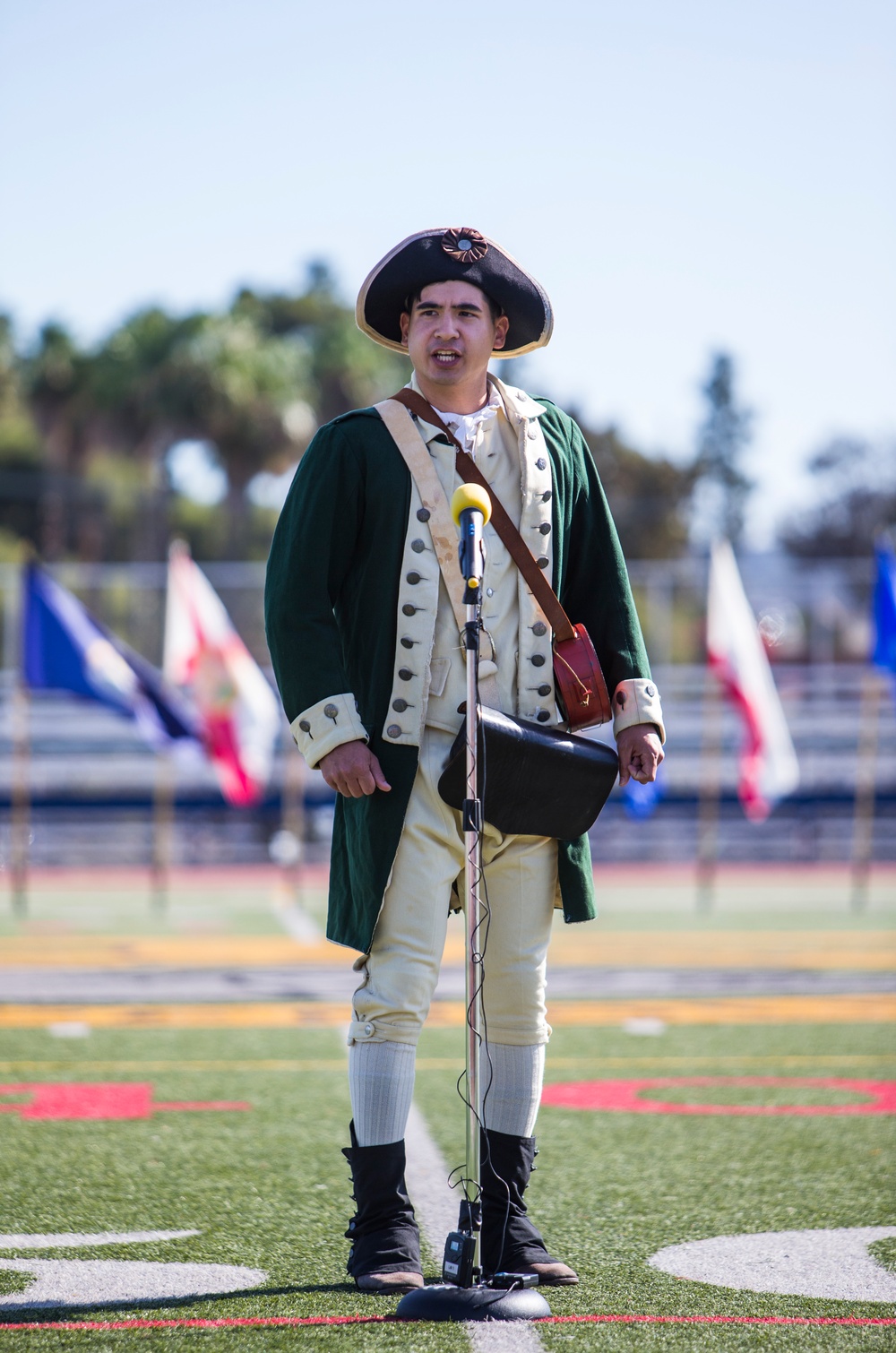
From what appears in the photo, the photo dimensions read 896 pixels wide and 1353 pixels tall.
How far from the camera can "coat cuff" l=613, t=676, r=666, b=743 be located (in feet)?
11.8

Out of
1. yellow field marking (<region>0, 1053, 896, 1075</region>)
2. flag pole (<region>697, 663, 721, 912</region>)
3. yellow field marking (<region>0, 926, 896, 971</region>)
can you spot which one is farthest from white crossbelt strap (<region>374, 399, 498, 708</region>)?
flag pole (<region>697, 663, 721, 912</region>)

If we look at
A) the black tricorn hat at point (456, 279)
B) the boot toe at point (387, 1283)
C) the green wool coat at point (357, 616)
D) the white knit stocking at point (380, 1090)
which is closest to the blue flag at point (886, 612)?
the black tricorn hat at point (456, 279)

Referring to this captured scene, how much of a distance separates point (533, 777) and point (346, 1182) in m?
1.65

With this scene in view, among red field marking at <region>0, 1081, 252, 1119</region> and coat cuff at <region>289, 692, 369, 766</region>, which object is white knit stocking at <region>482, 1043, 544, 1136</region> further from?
red field marking at <region>0, 1081, 252, 1119</region>

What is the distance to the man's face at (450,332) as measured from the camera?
11.6 feet

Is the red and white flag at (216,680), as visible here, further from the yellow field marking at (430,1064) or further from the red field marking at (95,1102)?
the red field marking at (95,1102)

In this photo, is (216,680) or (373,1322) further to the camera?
(216,680)

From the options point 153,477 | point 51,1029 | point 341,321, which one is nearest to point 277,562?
point 51,1029

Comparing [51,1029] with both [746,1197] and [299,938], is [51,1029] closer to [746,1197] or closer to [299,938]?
[746,1197]

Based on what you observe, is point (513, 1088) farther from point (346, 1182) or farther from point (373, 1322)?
point (346, 1182)

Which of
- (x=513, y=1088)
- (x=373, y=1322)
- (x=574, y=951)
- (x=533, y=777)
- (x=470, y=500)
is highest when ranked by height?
(x=470, y=500)

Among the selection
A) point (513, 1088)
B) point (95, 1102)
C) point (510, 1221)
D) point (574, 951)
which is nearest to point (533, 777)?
point (513, 1088)

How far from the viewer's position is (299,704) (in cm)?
339

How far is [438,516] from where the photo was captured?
11.5ft
